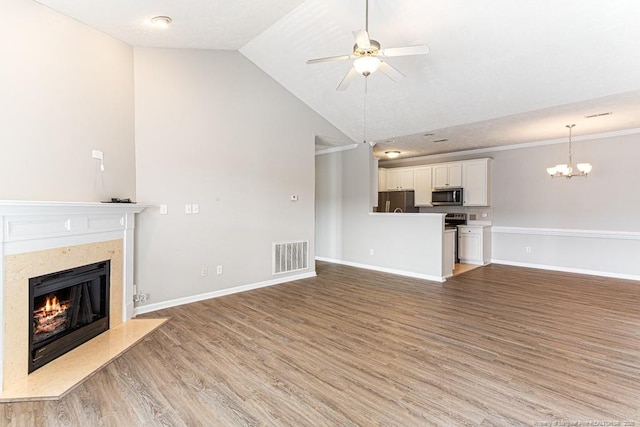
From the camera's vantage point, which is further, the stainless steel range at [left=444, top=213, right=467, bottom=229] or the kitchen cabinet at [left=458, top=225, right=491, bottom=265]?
the stainless steel range at [left=444, top=213, right=467, bottom=229]

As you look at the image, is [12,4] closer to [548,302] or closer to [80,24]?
[80,24]

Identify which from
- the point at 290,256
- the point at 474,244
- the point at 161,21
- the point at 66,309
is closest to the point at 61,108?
the point at 161,21

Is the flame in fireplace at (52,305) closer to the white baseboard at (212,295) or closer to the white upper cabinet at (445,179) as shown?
the white baseboard at (212,295)

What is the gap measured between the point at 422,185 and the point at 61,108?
24.0 ft

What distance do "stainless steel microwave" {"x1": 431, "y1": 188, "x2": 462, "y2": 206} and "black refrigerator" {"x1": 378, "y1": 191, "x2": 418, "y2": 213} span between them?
0.53m

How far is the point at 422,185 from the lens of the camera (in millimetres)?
8211

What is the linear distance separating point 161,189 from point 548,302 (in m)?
5.36

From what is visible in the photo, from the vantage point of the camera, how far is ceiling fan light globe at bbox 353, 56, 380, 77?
2.75 m

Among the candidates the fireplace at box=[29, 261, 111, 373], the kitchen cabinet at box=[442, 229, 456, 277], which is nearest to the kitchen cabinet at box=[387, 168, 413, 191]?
the kitchen cabinet at box=[442, 229, 456, 277]

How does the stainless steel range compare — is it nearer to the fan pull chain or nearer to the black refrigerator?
the black refrigerator

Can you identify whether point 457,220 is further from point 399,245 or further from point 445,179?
point 399,245

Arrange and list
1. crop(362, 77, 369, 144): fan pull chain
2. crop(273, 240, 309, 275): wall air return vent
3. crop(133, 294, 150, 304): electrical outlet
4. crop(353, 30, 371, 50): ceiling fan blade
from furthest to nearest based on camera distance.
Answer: crop(273, 240, 309, 275): wall air return vent
crop(362, 77, 369, 144): fan pull chain
crop(133, 294, 150, 304): electrical outlet
crop(353, 30, 371, 50): ceiling fan blade

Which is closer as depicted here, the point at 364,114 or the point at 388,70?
the point at 388,70

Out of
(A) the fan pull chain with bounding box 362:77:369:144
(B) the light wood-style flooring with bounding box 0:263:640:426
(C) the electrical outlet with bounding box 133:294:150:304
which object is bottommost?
(B) the light wood-style flooring with bounding box 0:263:640:426
